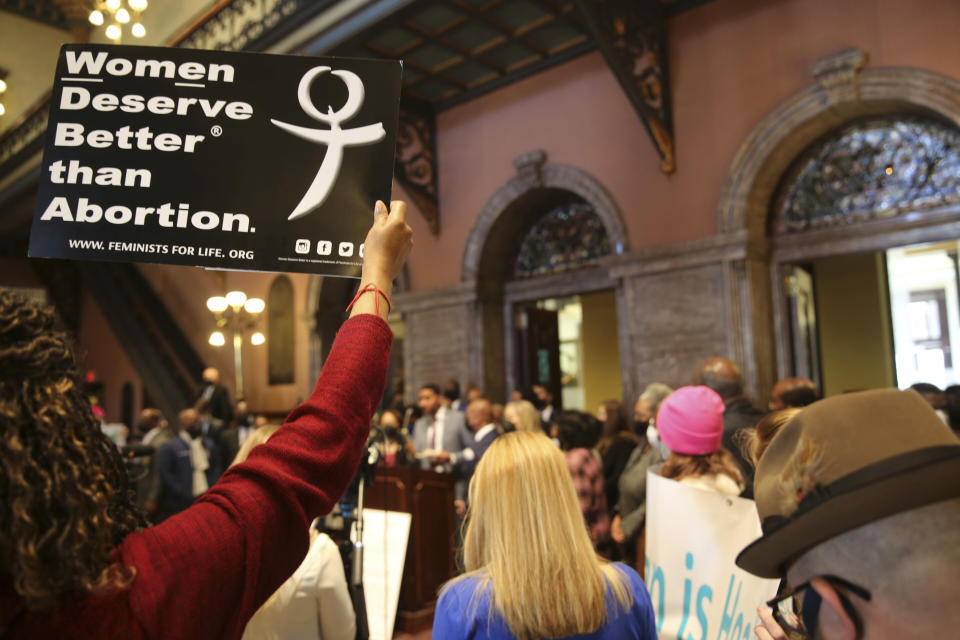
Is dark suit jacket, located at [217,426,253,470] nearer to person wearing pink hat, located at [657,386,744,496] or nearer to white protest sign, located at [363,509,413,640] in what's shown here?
white protest sign, located at [363,509,413,640]

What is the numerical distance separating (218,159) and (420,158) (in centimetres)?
862

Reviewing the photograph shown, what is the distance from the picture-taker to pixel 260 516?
0.86 meters

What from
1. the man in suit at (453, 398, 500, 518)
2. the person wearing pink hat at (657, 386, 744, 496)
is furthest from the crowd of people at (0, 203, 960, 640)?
the man in suit at (453, 398, 500, 518)

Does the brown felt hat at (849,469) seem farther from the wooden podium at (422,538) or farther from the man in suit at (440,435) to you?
the man in suit at (440,435)

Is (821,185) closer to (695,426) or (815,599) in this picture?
(695,426)

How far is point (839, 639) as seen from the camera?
87cm

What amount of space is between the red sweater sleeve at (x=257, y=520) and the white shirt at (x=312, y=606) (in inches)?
56.1

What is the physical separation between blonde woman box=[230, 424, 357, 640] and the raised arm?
1.35 m

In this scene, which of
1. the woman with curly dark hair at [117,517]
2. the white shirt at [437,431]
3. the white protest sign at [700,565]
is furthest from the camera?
the white shirt at [437,431]

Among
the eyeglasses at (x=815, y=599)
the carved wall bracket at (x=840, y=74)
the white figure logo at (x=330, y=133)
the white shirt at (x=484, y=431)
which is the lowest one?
the white shirt at (x=484, y=431)

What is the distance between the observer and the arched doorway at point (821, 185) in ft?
20.7

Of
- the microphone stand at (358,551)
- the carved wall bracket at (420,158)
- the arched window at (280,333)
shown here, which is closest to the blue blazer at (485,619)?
the microphone stand at (358,551)

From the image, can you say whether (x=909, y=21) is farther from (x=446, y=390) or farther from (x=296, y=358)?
(x=296, y=358)

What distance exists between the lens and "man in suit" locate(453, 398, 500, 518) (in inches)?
206
